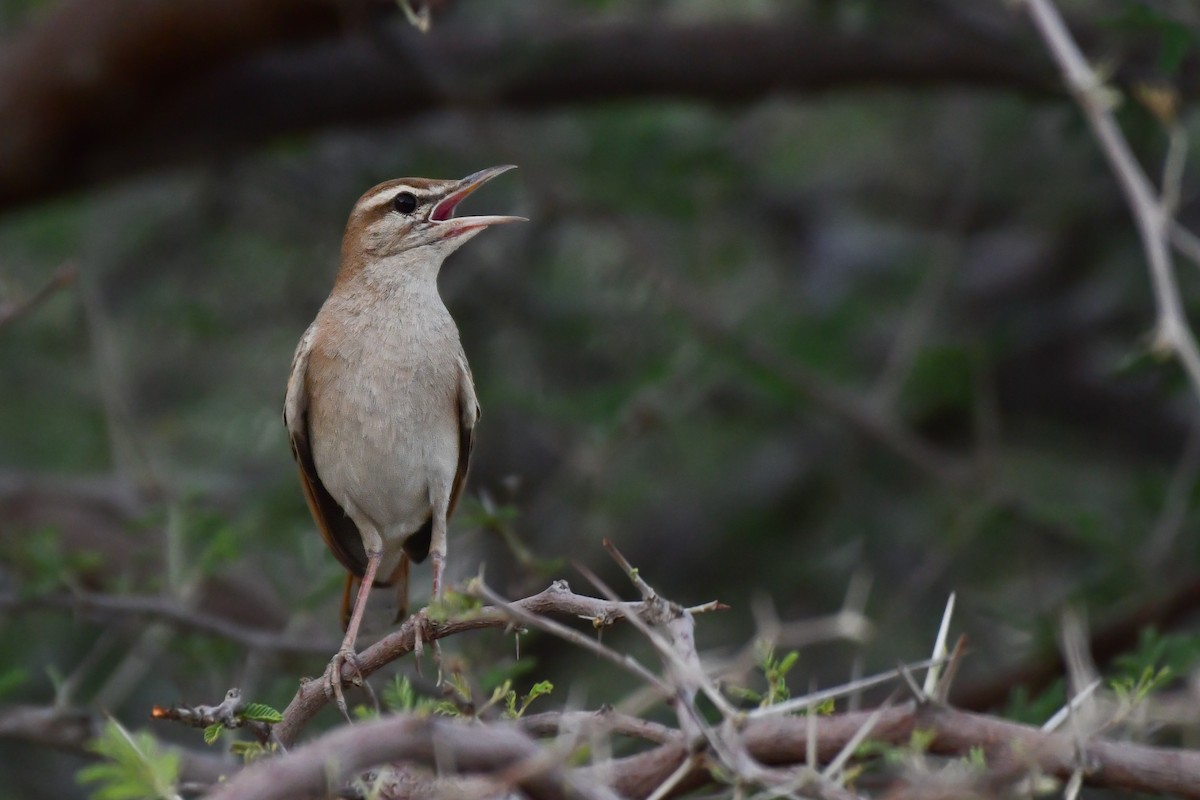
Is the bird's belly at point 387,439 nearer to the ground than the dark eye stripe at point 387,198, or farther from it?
nearer to the ground

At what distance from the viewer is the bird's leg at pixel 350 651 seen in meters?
3.58

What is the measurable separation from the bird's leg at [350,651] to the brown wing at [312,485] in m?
0.09

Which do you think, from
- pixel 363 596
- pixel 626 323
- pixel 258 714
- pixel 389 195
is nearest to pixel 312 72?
pixel 626 323

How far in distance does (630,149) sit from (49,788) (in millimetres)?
4858

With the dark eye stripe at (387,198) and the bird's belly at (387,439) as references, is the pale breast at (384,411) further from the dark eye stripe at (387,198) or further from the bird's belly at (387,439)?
the dark eye stripe at (387,198)

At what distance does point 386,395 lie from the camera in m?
4.69

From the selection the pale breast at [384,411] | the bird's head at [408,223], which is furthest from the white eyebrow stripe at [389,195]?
the pale breast at [384,411]

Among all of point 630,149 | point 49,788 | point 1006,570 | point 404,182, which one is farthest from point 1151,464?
point 49,788

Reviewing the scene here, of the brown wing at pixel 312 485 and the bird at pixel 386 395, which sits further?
the brown wing at pixel 312 485

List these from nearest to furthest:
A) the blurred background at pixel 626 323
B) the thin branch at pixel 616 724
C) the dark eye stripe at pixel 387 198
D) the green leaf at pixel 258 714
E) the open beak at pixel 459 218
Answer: the thin branch at pixel 616 724 → the green leaf at pixel 258 714 → the open beak at pixel 459 218 → the dark eye stripe at pixel 387 198 → the blurred background at pixel 626 323

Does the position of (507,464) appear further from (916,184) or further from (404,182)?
(916,184)

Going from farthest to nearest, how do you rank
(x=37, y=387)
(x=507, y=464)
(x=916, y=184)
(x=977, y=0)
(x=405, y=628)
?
(x=916, y=184) < (x=37, y=387) < (x=977, y=0) < (x=507, y=464) < (x=405, y=628)

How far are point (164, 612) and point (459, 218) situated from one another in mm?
1793

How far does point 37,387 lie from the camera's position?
9344 millimetres
